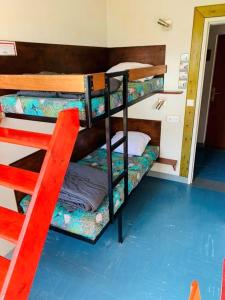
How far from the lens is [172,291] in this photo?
1.88m

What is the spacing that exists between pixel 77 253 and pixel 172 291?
95 cm

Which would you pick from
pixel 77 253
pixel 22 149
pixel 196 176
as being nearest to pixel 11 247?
pixel 77 253

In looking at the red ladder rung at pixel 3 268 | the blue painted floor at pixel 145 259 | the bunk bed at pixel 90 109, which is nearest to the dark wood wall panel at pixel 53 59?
the bunk bed at pixel 90 109

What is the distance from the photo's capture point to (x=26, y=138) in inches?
50.0

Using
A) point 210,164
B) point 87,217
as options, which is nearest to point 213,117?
point 210,164

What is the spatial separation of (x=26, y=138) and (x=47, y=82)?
383 millimetres

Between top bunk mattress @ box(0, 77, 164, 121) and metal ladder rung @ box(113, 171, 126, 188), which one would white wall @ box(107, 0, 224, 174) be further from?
top bunk mattress @ box(0, 77, 164, 121)

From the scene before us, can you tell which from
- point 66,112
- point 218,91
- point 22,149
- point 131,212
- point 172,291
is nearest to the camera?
point 66,112

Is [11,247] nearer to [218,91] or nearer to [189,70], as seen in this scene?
[189,70]

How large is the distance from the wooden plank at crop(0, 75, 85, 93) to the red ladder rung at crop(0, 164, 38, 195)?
1.76ft

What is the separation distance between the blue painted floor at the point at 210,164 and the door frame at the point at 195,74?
424 mm

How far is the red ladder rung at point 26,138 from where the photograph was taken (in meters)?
1.17

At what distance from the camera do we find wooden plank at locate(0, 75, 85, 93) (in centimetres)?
133

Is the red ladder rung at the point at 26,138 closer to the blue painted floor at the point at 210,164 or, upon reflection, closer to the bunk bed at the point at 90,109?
the bunk bed at the point at 90,109
